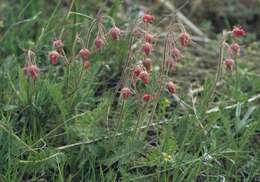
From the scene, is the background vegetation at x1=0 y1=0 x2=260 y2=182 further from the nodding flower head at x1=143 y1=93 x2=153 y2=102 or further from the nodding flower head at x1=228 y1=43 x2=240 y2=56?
the nodding flower head at x1=228 y1=43 x2=240 y2=56

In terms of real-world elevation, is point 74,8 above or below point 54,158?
above

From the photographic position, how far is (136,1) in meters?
4.21

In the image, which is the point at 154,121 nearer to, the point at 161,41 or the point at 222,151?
the point at 222,151

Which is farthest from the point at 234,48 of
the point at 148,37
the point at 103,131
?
the point at 103,131

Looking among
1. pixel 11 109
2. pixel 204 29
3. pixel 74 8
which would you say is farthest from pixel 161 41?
pixel 11 109

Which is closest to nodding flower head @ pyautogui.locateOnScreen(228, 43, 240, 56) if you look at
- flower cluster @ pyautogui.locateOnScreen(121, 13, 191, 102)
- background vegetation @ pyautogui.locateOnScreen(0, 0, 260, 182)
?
flower cluster @ pyautogui.locateOnScreen(121, 13, 191, 102)

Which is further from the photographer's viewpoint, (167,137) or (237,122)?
(237,122)

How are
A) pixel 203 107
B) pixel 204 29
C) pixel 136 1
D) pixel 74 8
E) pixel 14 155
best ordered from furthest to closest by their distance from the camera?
pixel 136 1 → pixel 204 29 → pixel 74 8 → pixel 203 107 → pixel 14 155

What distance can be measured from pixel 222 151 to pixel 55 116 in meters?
0.72

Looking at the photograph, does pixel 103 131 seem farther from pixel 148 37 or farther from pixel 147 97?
pixel 148 37

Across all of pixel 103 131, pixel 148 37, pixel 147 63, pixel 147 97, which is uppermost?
pixel 148 37

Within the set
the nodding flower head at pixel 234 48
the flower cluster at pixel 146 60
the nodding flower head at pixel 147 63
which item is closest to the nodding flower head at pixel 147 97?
the flower cluster at pixel 146 60

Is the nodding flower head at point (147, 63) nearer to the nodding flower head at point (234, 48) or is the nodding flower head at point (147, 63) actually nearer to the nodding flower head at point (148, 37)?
the nodding flower head at point (148, 37)

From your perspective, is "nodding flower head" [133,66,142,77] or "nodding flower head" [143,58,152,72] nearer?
"nodding flower head" [133,66,142,77]
